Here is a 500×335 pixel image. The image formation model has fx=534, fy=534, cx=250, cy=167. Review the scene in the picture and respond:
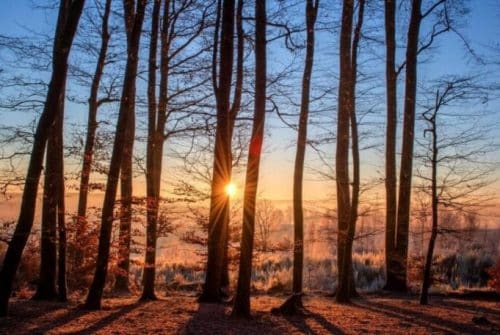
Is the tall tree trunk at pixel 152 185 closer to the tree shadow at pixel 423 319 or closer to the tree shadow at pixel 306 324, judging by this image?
the tree shadow at pixel 306 324

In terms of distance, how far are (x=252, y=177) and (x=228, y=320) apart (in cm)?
252

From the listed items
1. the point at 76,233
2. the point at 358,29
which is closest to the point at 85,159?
the point at 76,233

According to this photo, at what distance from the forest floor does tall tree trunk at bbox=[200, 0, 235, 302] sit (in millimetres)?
747

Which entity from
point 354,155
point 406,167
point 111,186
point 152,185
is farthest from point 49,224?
point 406,167

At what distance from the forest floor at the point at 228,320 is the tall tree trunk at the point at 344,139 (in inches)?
35.4

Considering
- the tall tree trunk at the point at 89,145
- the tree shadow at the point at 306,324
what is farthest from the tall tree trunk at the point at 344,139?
the tall tree trunk at the point at 89,145

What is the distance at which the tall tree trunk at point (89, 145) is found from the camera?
39.1 feet

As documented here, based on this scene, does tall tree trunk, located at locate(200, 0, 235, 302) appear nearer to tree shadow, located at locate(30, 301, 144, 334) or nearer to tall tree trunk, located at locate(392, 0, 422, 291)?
tree shadow, located at locate(30, 301, 144, 334)

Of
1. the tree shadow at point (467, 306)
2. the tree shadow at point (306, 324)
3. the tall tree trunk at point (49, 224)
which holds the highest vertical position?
the tall tree trunk at point (49, 224)

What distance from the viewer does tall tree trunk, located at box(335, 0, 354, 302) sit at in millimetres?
12723

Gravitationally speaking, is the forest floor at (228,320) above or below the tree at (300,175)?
below

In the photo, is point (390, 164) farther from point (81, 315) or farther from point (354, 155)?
point (81, 315)

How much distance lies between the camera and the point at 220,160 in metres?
11.2

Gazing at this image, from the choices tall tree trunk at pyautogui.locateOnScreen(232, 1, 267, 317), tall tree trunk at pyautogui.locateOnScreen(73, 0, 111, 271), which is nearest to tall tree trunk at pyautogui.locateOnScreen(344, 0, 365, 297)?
tall tree trunk at pyautogui.locateOnScreen(232, 1, 267, 317)
